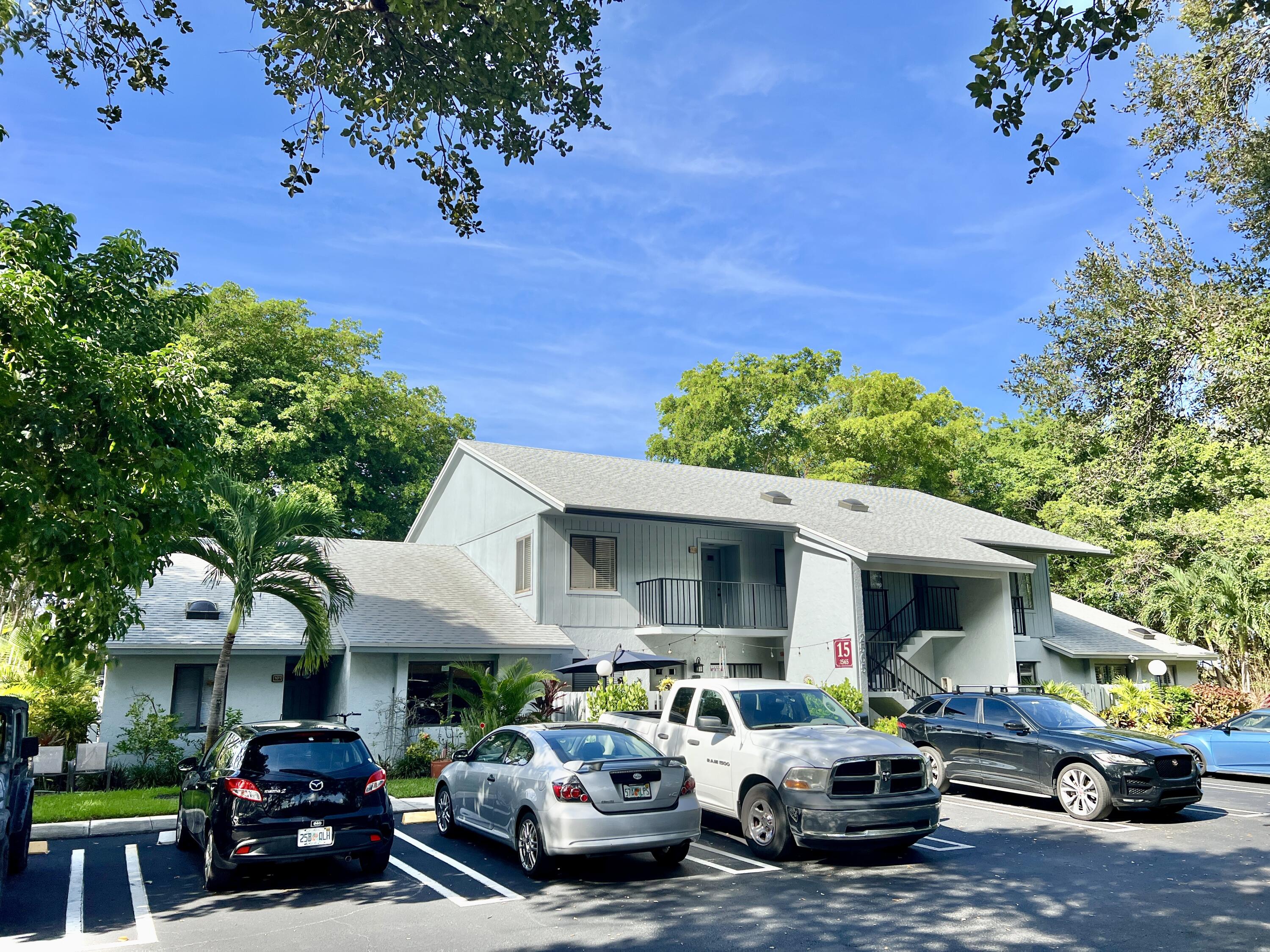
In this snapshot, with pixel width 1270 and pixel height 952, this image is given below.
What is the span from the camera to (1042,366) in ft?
94.2

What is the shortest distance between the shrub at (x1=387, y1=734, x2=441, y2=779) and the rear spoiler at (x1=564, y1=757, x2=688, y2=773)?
954cm

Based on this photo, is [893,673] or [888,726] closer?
[888,726]

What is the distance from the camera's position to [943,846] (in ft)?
35.4

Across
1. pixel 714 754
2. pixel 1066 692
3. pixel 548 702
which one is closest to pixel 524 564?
pixel 548 702

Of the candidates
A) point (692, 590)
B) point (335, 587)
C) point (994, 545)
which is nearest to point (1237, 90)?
point (994, 545)

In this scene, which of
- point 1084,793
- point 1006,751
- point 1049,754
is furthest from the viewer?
point 1006,751

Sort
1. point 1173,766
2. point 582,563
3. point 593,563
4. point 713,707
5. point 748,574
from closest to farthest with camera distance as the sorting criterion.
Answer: point 713,707 → point 1173,766 → point 582,563 → point 593,563 → point 748,574

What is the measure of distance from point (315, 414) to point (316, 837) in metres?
26.2

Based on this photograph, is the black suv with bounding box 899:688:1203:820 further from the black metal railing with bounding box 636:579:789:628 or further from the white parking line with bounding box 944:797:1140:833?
the black metal railing with bounding box 636:579:789:628

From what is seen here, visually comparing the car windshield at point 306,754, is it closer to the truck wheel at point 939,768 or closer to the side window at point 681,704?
the side window at point 681,704

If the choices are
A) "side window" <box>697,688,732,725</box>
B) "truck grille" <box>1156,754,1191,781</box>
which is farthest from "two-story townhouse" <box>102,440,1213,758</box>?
"truck grille" <box>1156,754,1191,781</box>

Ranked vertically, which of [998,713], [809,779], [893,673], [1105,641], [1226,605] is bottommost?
[809,779]

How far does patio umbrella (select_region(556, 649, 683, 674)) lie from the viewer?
19094 millimetres

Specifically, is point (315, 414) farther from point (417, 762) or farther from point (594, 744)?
point (594, 744)
